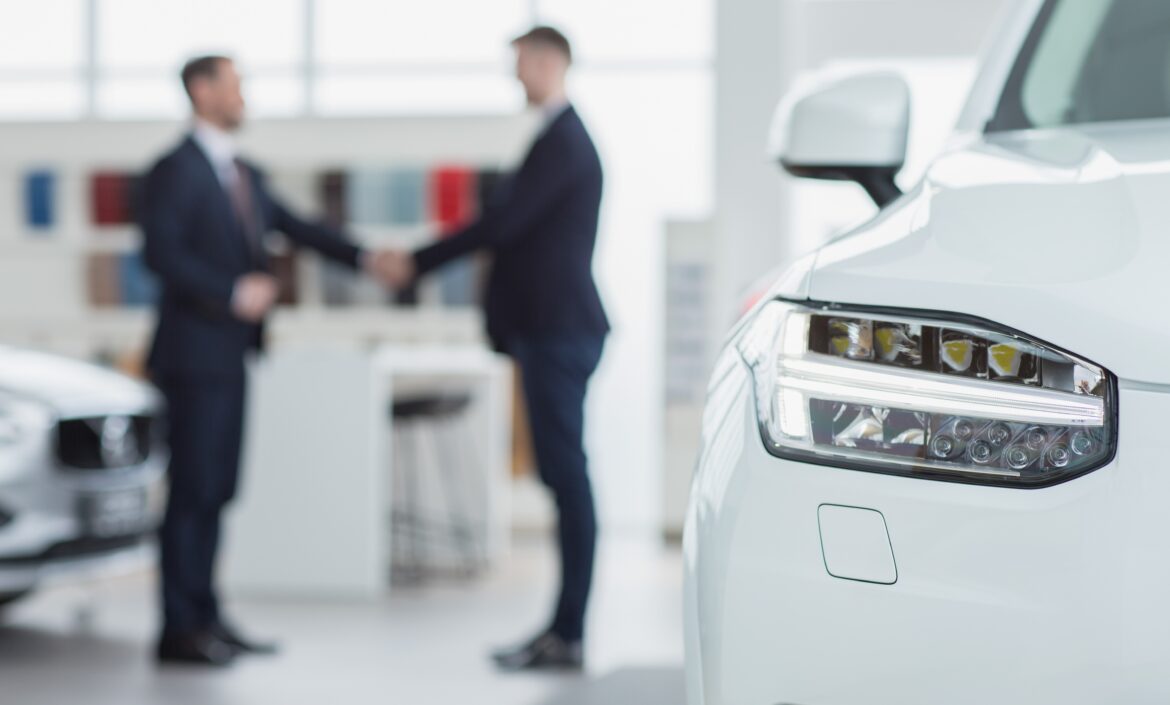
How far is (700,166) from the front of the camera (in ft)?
27.3

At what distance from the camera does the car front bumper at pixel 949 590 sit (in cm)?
98

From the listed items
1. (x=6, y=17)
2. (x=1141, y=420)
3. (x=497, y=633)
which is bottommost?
(x=497, y=633)

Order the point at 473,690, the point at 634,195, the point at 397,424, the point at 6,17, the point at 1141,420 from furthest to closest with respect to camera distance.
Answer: the point at 6,17 < the point at 634,195 < the point at 397,424 < the point at 473,690 < the point at 1141,420

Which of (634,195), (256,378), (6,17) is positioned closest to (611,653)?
(256,378)

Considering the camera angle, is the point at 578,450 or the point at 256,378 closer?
the point at 578,450

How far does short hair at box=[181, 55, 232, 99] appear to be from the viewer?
379 centimetres

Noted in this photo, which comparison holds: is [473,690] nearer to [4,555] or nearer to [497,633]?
[497,633]

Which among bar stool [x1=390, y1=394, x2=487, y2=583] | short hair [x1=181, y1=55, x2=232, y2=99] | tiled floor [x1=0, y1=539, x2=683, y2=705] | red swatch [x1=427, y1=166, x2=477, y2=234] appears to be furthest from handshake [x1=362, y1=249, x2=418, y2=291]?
red swatch [x1=427, y1=166, x2=477, y2=234]

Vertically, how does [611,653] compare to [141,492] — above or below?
below

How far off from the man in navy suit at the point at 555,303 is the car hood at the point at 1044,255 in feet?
7.10

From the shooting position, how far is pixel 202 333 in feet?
12.0

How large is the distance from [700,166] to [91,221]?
3838 mm

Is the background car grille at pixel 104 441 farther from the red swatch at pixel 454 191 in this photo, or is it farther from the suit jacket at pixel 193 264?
the red swatch at pixel 454 191

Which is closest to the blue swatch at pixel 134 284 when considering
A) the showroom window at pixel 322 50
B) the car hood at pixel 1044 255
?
the showroom window at pixel 322 50
